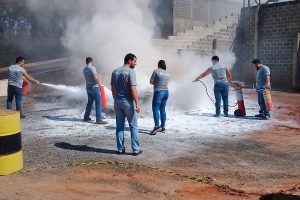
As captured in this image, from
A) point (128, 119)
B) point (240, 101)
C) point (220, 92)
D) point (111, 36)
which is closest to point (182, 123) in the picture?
point (220, 92)

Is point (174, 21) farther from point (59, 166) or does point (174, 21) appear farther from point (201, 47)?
point (59, 166)

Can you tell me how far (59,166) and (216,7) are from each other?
24.3 metres

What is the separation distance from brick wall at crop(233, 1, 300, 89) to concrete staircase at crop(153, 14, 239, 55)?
24.4 inches

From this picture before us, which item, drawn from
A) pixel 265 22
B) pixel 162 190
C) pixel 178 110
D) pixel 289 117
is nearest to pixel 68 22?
pixel 178 110

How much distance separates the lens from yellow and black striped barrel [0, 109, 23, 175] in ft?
16.6

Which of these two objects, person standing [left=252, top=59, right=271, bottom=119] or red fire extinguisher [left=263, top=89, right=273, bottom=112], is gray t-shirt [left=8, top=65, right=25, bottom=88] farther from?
red fire extinguisher [left=263, top=89, right=273, bottom=112]

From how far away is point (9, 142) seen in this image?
5.14m

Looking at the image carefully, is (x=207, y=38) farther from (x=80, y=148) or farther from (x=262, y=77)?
(x=80, y=148)

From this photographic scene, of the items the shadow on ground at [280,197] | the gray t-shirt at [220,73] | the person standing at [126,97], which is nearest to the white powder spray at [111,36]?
the gray t-shirt at [220,73]

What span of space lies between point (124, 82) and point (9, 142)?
209cm

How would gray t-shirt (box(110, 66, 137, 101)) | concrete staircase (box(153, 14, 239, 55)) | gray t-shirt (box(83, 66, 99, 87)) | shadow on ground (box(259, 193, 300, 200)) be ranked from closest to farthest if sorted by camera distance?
shadow on ground (box(259, 193, 300, 200)), gray t-shirt (box(110, 66, 137, 101)), gray t-shirt (box(83, 66, 99, 87)), concrete staircase (box(153, 14, 239, 55))

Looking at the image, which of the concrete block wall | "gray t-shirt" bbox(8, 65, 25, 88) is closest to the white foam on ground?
"gray t-shirt" bbox(8, 65, 25, 88)

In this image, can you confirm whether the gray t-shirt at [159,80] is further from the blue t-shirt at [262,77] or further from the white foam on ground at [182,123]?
the blue t-shirt at [262,77]

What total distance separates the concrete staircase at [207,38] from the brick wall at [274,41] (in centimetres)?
62
